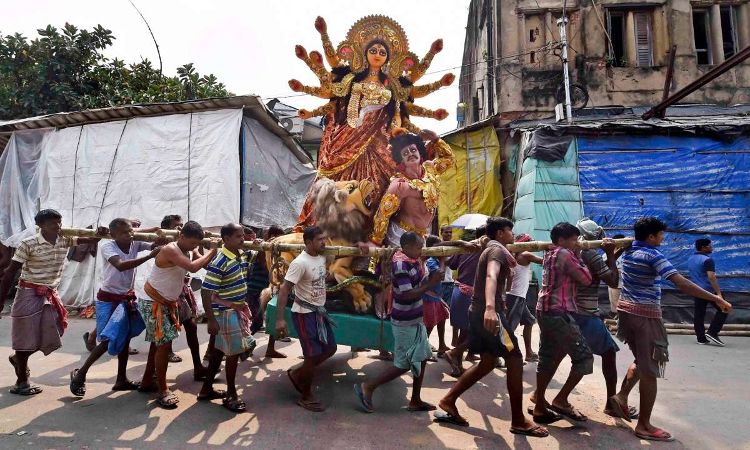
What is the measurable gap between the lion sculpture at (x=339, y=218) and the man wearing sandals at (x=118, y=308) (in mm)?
1280

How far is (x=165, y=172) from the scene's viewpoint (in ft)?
29.5

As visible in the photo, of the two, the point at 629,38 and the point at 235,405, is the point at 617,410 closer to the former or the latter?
the point at 235,405

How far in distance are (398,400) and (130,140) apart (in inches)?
320

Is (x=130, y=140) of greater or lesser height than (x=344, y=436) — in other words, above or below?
above

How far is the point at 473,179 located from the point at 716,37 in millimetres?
7908

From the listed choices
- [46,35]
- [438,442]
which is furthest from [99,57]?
[438,442]

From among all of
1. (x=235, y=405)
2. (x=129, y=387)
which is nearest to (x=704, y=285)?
(x=235, y=405)

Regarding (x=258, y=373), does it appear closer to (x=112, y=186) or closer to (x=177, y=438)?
(x=177, y=438)

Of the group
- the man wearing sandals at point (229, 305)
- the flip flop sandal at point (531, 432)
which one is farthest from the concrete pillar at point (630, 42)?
the man wearing sandals at point (229, 305)

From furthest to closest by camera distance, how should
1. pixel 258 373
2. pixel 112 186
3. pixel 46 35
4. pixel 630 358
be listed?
pixel 46 35
pixel 112 186
pixel 630 358
pixel 258 373

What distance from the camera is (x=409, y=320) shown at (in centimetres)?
372

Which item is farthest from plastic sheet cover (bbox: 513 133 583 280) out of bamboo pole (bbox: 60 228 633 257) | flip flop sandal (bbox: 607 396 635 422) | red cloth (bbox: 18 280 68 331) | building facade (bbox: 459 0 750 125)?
red cloth (bbox: 18 280 68 331)

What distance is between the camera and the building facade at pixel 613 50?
12.3m

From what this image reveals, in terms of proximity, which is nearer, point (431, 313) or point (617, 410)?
point (617, 410)
